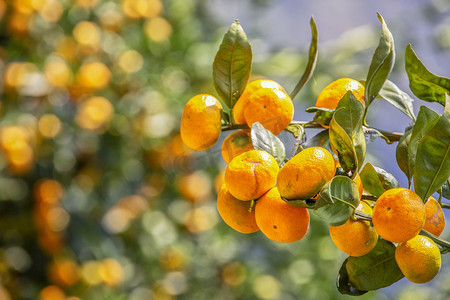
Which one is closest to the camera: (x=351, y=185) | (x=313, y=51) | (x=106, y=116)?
(x=351, y=185)

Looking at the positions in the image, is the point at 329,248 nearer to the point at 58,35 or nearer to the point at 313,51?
the point at 58,35

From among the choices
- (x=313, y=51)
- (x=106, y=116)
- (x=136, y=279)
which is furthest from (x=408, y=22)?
(x=313, y=51)

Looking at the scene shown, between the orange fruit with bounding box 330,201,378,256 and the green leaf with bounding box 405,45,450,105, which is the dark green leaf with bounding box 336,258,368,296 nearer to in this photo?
the orange fruit with bounding box 330,201,378,256

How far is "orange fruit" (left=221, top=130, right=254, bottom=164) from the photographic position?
44cm

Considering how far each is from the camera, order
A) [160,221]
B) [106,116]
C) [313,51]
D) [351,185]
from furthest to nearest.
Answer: [160,221]
[106,116]
[313,51]
[351,185]

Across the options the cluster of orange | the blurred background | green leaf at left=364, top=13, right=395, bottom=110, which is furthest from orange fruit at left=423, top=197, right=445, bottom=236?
the blurred background

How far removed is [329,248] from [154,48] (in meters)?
0.95

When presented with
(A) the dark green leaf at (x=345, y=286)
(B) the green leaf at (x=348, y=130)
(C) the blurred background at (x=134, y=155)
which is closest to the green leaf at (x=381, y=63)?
(B) the green leaf at (x=348, y=130)

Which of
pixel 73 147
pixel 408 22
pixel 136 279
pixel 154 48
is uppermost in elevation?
pixel 408 22

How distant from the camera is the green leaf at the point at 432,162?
35cm

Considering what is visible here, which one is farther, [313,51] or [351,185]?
[313,51]

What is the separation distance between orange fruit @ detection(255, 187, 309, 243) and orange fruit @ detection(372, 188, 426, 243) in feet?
0.18

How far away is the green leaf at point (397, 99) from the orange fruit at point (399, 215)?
0.42ft

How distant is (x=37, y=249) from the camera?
1.56 meters
